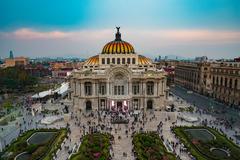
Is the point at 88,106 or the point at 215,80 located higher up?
the point at 215,80

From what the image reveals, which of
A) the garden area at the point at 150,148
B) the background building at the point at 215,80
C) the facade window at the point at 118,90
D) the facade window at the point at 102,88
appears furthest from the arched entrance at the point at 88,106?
the background building at the point at 215,80

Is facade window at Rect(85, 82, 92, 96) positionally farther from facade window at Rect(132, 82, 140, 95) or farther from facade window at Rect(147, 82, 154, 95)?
facade window at Rect(147, 82, 154, 95)

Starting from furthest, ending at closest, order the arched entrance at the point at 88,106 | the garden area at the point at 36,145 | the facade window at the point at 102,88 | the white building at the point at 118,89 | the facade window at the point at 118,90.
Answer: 1. the arched entrance at the point at 88,106
2. the facade window at the point at 102,88
3. the facade window at the point at 118,90
4. the white building at the point at 118,89
5. the garden area at the point at 36,145

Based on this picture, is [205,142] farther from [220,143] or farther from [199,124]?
[199,124]

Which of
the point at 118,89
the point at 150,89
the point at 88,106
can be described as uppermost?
the point at 118,89

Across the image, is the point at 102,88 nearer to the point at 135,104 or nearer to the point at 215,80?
the point at 135,104

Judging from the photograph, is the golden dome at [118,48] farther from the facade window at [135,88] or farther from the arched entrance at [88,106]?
the arched entrance at [88,106]

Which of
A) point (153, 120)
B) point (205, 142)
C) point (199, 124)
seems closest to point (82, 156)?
point (205, 142)

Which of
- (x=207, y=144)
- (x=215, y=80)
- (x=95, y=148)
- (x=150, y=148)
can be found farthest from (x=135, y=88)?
(x=215, y=80)
